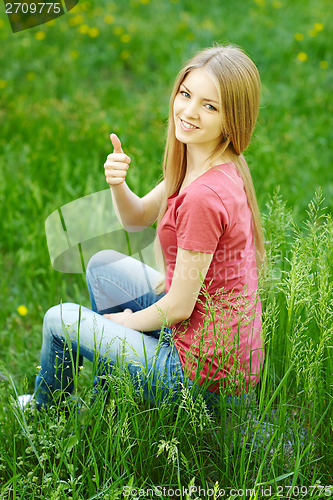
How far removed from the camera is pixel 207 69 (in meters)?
1.63

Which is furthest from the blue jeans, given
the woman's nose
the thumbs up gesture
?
the woman's nose

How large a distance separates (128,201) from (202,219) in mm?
432

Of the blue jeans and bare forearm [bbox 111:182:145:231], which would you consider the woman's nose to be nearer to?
bare forearm [bbox 111:182:145:231]

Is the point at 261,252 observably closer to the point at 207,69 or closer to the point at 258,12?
the point at 207,69

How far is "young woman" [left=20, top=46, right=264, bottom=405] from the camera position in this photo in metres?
1.58

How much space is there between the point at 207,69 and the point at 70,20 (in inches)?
157

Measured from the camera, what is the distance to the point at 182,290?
162 centimetres

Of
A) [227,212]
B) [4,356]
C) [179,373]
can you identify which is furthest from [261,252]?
[4,356]

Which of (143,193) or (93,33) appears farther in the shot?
(93,33)

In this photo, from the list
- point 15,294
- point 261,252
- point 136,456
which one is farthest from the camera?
point 15,294

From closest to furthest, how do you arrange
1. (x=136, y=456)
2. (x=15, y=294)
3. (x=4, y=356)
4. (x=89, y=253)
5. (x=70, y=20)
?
1. (x=136, y=456)
2. (x=89, y=253)
3. (x=4, y=356)
4. (x=15, y=294)
5. (x=70, y=20)

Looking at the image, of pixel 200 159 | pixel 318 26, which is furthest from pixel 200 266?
pixel 318 26

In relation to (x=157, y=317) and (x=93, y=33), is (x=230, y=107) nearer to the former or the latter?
(x=157, y=317)

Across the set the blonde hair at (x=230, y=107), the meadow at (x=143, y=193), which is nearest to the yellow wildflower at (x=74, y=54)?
the meadow at (x=143, y=193)
